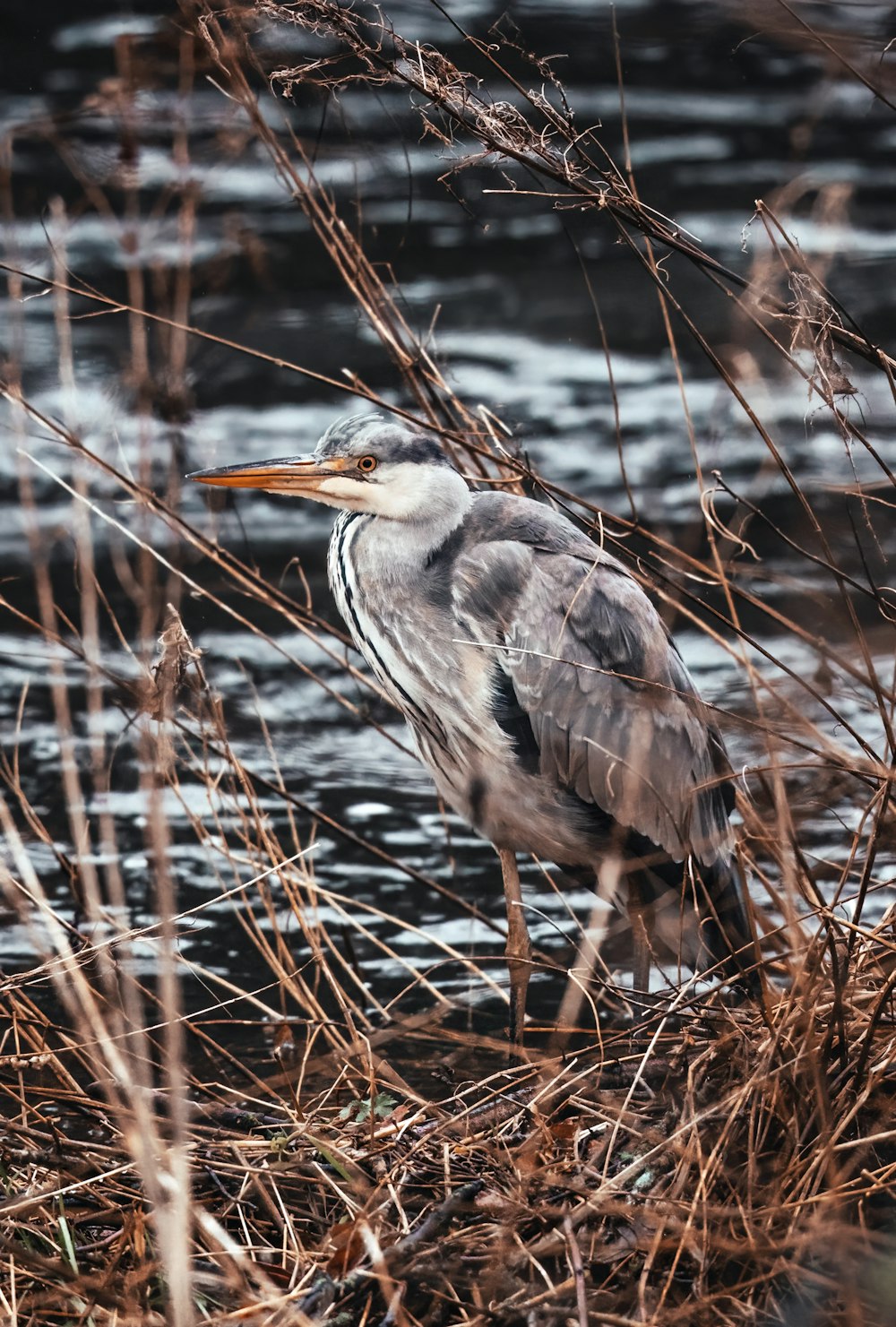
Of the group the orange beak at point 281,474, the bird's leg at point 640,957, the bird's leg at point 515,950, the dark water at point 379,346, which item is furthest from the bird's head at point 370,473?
the bird's leg at point 640,957

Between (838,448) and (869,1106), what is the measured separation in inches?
186

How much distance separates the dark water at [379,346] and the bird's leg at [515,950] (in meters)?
0.26

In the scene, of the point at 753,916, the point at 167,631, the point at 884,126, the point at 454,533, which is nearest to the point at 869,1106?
the point at 753,916

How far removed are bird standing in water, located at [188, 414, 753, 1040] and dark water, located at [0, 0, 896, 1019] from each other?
372 millimetres

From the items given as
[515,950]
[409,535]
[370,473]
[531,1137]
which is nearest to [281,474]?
[370,473]

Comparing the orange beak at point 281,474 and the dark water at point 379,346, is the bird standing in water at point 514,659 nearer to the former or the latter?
the orange beak at point 281,474

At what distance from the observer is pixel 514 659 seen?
3562mm

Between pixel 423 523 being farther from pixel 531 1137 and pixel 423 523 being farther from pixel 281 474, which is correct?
pixel 531 1137

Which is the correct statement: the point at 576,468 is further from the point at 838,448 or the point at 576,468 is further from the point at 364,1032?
the point at 364,1032

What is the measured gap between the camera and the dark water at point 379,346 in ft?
15.0

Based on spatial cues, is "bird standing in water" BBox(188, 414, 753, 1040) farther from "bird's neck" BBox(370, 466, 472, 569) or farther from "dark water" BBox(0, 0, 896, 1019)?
"dark water" BBox(0, 0, 896, 1019)

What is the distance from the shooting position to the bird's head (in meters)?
3.47

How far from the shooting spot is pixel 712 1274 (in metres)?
2.42

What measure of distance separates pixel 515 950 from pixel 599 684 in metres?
0.62
